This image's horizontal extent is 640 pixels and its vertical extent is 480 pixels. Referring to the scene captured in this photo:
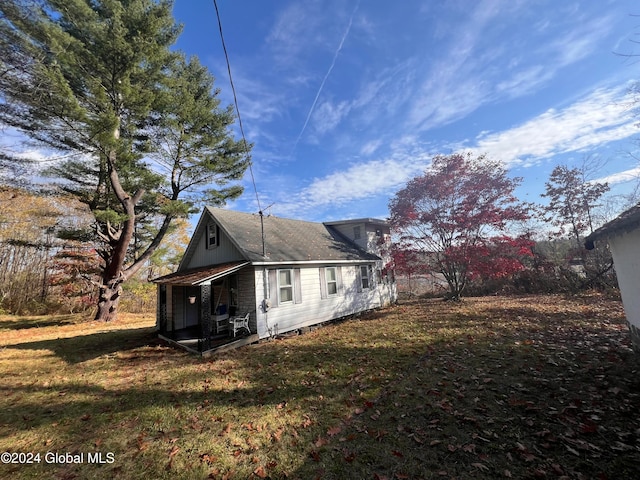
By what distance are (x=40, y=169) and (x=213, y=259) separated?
34.7 ft

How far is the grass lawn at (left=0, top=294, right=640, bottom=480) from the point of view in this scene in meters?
3.42

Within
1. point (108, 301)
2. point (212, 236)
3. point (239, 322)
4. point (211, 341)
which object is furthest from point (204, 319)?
point (108, 301)

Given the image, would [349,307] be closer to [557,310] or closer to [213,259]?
[213,259]

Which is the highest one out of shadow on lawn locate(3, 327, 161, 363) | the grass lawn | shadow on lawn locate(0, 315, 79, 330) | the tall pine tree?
the tall pine tree

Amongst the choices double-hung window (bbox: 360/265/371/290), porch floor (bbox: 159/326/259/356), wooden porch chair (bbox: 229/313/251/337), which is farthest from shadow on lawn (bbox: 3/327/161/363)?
double-hung window (bbox: 360/265/371/290)

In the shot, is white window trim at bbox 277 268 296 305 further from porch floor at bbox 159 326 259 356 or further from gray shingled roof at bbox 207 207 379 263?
porch floor at bbox 159 326 259 356

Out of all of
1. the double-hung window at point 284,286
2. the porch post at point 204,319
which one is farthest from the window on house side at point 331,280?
the porch post at point 204,319

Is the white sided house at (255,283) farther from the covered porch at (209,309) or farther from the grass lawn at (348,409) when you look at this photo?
the grass lawn at (348,409)

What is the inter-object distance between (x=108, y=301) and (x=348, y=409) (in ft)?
63.9

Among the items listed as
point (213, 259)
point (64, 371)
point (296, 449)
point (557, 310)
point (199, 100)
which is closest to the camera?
point (296, 449)

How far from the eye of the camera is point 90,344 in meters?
11.1

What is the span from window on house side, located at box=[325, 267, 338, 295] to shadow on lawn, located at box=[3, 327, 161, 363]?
794cm

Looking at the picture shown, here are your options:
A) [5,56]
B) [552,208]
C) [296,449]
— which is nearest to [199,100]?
[5,56]

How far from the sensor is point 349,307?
1427 centimetres
